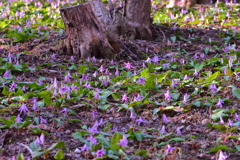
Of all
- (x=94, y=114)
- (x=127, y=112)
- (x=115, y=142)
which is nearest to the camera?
(x=115, y=142)

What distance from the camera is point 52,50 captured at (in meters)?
6.16

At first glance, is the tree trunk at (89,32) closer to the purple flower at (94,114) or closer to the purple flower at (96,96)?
the purple flower at (96,96)

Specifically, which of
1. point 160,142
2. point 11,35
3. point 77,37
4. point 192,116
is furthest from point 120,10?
point 160,142

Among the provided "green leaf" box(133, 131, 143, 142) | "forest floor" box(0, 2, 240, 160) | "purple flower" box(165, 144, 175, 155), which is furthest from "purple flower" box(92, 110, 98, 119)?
"purple flower" box(165, 144, 175, 155)

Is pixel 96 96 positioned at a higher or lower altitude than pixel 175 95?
higher

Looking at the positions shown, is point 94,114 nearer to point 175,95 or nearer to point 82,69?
point 175,95

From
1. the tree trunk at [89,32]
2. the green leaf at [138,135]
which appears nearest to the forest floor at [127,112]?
the green leaf at [138,135]

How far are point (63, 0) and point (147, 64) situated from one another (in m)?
6.84

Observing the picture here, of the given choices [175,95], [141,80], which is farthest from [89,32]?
[175,95]

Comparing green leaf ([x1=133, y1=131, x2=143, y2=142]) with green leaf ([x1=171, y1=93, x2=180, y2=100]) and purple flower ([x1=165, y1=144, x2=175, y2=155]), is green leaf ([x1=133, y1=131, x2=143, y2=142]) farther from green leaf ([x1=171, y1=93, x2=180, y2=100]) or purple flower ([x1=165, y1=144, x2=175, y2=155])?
green leaf ([x1=171, y1=93, x2=180, y2=100])

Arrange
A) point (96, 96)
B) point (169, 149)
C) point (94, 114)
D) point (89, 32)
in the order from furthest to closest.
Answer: point (89, 32) < point (96, 96) < point (94, 114) < point (169, 149)

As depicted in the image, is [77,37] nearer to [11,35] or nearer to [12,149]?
[11,35]

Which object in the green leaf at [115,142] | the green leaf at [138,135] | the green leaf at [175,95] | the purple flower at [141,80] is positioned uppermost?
the green leaf at [115,142]

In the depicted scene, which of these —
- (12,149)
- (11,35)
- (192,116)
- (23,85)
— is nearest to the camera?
(12,149)
